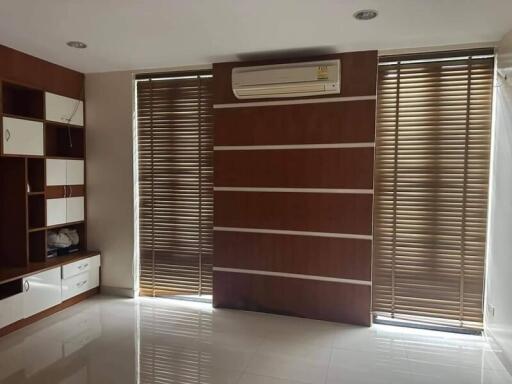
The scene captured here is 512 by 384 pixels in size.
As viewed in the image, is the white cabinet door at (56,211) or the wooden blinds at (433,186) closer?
the wooden blinds at (433,186)

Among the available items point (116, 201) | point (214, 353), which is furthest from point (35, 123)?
point (214, 353)

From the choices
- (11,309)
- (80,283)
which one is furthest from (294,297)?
(11,309)

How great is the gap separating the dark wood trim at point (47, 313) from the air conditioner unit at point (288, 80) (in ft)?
9.29

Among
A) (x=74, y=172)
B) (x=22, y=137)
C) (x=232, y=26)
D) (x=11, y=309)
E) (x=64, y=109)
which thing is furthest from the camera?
(x=74, y=172)

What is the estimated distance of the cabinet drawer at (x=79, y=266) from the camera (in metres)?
3.65

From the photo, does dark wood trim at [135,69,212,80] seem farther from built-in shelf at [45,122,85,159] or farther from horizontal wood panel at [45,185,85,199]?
horizontal wood panel at [45,185,85,199]

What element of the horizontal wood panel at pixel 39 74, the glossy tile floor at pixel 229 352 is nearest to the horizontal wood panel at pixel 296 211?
the glossy tile floor at pixel 229 352

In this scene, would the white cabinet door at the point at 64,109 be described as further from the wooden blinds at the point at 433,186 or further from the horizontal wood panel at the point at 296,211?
the wooden blinds at the point at 433,186

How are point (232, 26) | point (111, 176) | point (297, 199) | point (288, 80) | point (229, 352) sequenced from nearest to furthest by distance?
point (232, 26) → point (229, 352) → point (288, 80) → point (297, 199) → point (111, 176)

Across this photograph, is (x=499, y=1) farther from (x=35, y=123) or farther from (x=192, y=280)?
(x=35, y=123)

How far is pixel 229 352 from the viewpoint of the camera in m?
2.87

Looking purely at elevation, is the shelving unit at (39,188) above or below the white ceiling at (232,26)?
below

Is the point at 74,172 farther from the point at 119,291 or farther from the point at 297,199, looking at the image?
the point at 297,199

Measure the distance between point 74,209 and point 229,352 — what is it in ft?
8.02
